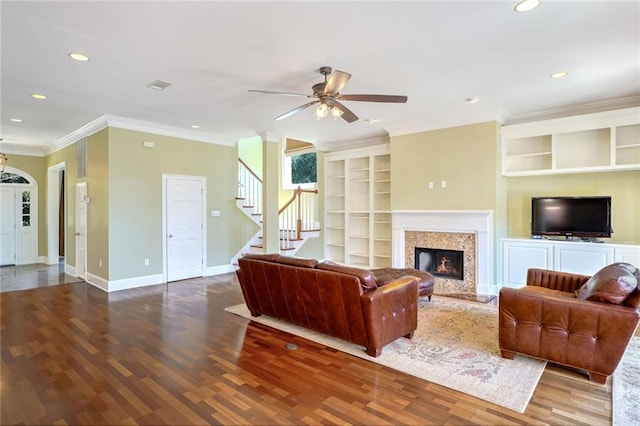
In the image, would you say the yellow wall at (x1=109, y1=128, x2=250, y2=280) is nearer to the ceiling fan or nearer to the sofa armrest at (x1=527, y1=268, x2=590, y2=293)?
the ceiling fan

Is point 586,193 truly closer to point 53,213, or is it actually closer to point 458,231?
point 458,231

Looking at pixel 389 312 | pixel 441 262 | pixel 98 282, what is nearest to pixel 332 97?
pixel 389 312

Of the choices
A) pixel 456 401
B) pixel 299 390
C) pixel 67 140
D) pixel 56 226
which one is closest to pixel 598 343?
pixel 456 401

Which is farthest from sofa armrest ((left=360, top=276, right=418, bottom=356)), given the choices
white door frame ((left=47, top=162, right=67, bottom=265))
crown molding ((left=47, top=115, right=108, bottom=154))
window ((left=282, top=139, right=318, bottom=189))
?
white door frame ((left=47, top=162, right=67, bottom=265))

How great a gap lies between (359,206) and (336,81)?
4.85 metres

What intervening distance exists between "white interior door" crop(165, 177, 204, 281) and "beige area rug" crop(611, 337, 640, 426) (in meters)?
6.54

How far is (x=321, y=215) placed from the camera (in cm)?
848

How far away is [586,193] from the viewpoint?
17.6 ft

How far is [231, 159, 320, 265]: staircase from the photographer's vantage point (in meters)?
7.95

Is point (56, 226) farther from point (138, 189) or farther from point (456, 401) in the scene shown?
point (456, 401)

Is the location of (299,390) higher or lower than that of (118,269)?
lower

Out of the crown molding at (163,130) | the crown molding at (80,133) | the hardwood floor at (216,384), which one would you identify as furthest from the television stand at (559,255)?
the crown molding at (80,133)

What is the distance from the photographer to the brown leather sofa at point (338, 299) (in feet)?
10.4

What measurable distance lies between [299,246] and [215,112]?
12.3 ft
